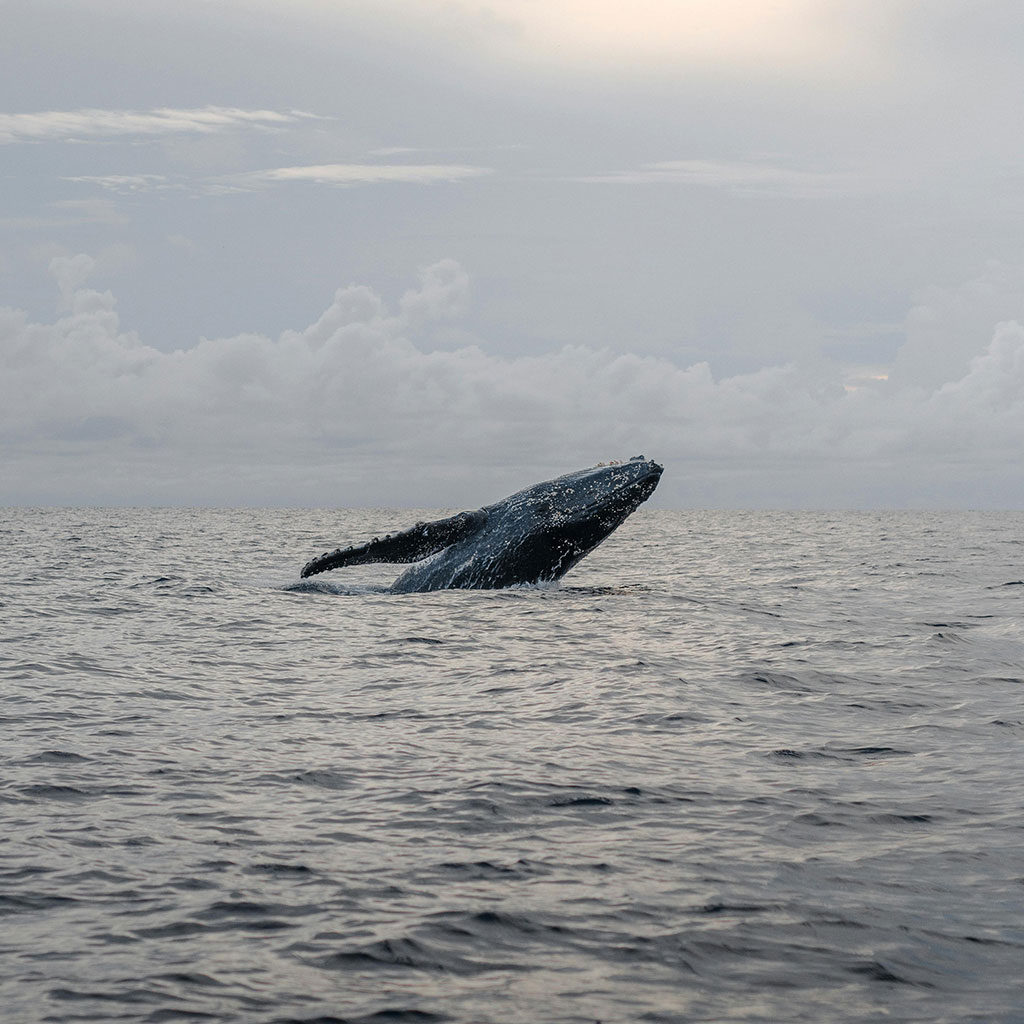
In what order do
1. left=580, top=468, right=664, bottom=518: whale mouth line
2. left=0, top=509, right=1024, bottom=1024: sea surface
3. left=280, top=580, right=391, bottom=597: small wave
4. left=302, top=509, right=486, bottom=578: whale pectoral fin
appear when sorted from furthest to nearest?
left=280, top=580, right=391, bottom=597: small wave
left=580, top=468, right=664, bottom=518: whale mouth line
left=302, top=509, right=486, bottom=578: whale pectoral fin
left=0, top=509, right=1024, bottom=1024: sea surface

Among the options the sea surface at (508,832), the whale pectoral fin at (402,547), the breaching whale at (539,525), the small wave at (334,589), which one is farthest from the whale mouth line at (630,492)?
the small wave at (334,589)

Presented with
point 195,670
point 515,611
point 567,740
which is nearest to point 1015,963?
point 567,740

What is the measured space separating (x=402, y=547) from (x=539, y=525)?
2.47m

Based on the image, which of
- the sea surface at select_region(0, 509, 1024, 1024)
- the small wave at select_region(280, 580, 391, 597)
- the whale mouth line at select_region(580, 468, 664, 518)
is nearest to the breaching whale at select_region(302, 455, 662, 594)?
the whale mouth line at select_region(580, 468, 664, 518)

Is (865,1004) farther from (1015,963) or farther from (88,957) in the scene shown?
(88,957)

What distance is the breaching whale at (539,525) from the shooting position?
1739cm

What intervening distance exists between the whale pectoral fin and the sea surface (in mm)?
1200

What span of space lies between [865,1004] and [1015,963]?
87 centimetres

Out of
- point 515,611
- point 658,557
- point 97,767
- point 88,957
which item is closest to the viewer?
point 88,957

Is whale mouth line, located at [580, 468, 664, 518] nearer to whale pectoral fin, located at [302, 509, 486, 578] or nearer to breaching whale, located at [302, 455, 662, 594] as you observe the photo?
breaching whale, located at [302, 455, 662, 594]

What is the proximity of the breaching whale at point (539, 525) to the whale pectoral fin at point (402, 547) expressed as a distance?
2 centimetres

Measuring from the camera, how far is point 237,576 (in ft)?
101

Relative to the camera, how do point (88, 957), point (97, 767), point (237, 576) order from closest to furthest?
1. point (88, 957)
2. point (97, 767)
3. point (237, 576)

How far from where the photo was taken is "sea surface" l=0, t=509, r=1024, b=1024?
189 inches
